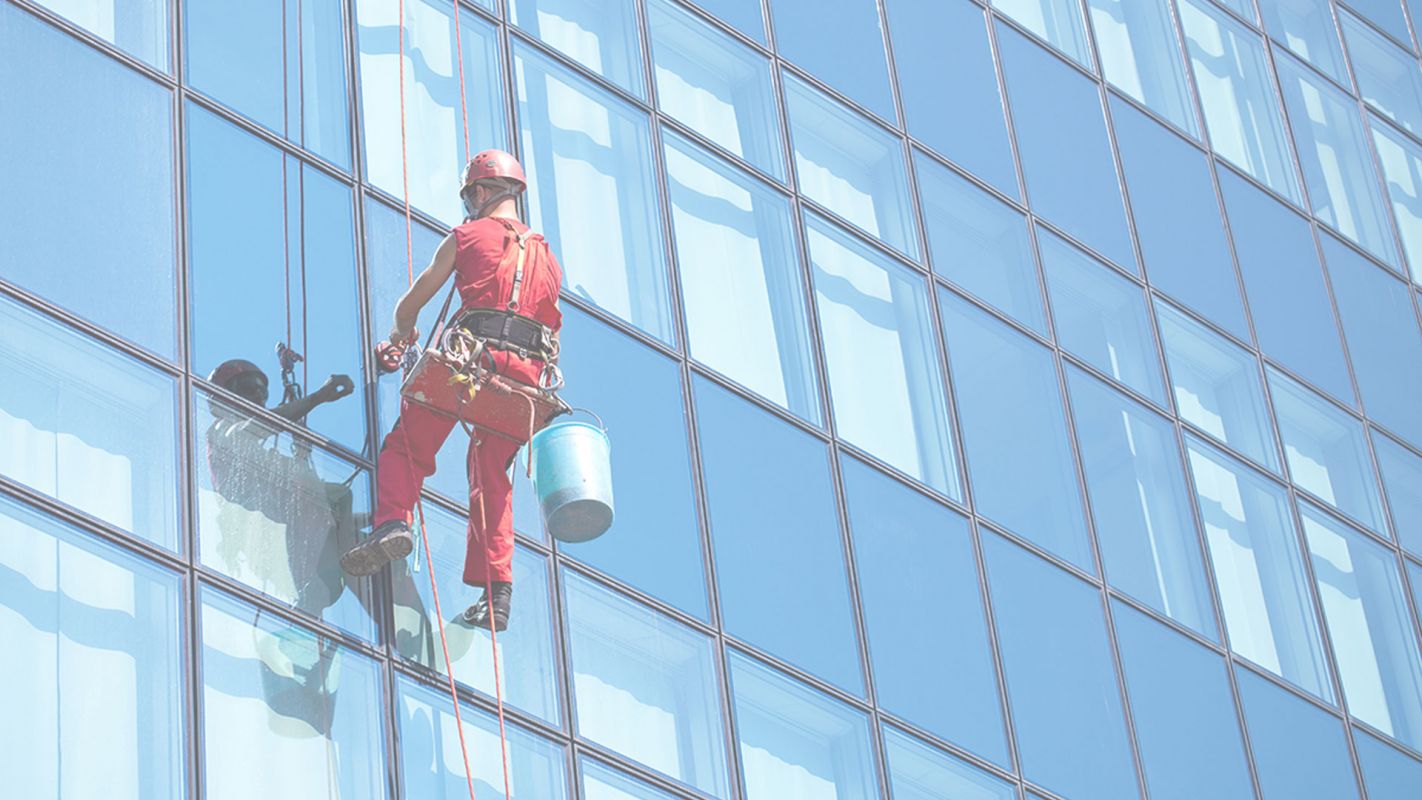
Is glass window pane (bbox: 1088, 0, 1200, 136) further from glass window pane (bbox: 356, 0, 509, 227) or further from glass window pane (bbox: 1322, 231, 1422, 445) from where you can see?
glass window pane (bbox: 356, 0, 509, 227)

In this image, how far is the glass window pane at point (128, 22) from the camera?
15.1 m

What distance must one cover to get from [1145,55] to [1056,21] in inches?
53.3

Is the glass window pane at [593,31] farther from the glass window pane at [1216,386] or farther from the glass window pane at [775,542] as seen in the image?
the glass window pane at [1216,386]

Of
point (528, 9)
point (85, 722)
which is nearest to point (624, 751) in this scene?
point (85, 722)

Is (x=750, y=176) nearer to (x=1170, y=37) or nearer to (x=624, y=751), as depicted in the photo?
(x=624, y=751)

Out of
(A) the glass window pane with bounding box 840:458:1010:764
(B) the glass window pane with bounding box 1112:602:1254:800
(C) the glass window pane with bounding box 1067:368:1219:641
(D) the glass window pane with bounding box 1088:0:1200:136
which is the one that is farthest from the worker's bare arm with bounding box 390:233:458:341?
(D) the glass window pane with bounding box 1088:0:1200:136

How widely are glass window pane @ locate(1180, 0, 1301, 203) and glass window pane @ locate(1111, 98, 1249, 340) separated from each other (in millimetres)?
942

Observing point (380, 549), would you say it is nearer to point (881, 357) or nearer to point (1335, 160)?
point (881, 357)

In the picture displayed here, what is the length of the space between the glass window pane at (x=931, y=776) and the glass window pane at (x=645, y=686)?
1650 millimetres

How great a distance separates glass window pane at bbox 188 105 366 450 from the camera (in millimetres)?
14805

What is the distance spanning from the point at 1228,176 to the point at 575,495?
42.6 ft

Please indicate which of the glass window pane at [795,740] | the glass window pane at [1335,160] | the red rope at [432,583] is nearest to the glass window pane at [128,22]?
the red rope at [432,583]

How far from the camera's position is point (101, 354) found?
45.9ft

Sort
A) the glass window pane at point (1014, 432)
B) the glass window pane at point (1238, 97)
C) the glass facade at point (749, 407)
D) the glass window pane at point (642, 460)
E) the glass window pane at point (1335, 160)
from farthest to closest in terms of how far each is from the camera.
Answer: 1. the glass window pane at point (1335, 160)
2. the glass window pane at point (1238, 97)
3. the glass window pane at point (1014, 432)
4. the glass window pane at point (642, 460)
5. the glass facade at point (749, 407)
